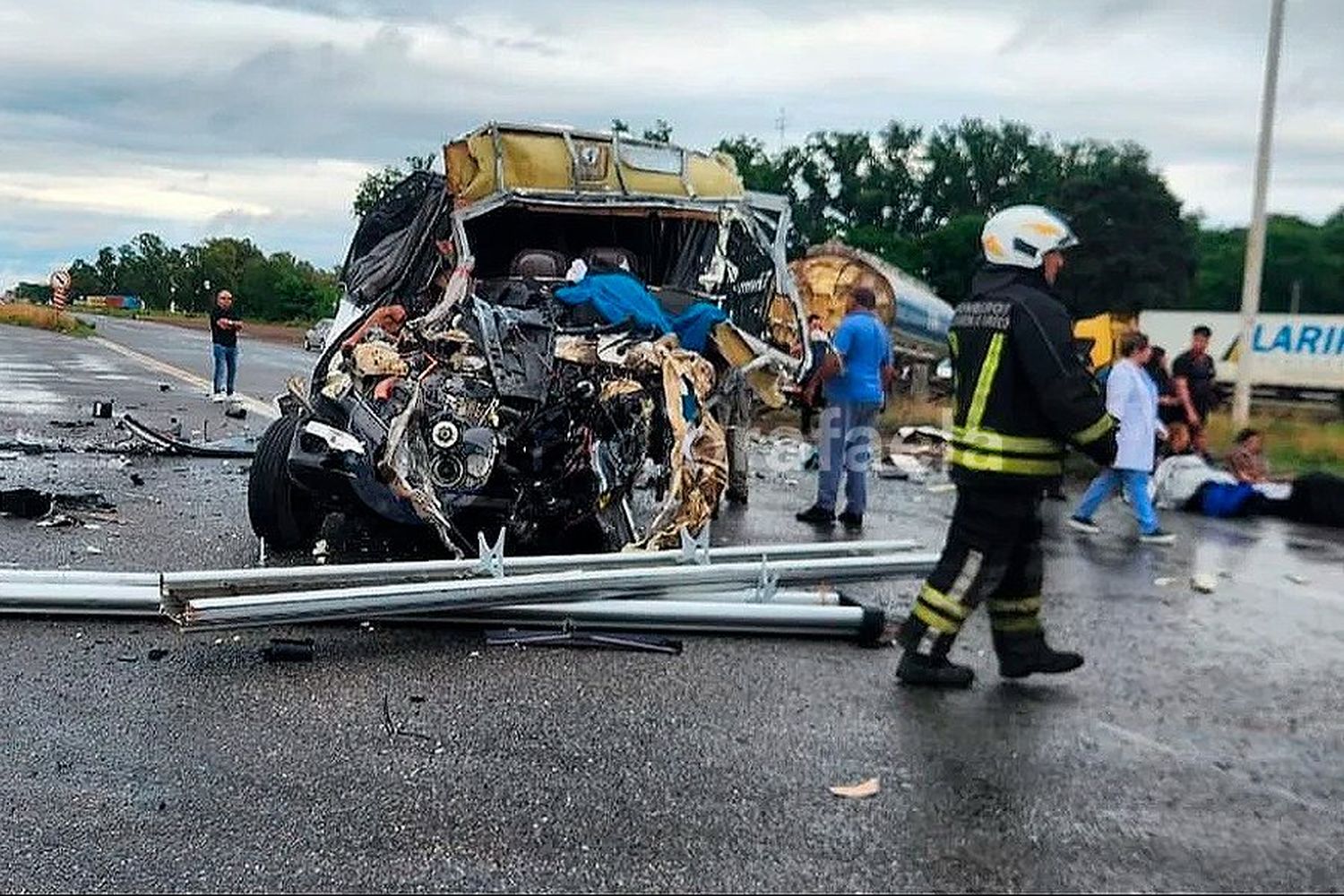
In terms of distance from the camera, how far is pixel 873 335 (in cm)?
912

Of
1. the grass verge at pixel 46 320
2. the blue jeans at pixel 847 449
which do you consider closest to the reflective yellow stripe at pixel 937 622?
the blue jeans at pixel 847 449

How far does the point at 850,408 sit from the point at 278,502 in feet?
12.8

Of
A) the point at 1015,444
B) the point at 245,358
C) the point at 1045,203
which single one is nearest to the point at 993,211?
the point at 1045,203

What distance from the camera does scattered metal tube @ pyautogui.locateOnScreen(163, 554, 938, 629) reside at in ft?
16.6

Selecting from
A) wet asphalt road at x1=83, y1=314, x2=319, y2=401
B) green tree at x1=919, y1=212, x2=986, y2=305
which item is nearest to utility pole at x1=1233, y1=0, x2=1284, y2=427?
wet asphalt road at x1=83, y1=314, x2=319, y2=401

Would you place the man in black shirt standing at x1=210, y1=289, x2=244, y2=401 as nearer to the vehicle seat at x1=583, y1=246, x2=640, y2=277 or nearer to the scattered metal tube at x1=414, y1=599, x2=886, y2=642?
the vehicle seat at x1=583, y1=246, x2=640, y2=277

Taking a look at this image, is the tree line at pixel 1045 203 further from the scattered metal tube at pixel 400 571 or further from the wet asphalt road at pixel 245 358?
the scattered metal tube at pixel 400 571

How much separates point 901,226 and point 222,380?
1481 inches

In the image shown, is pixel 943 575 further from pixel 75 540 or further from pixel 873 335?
pixel 75 540

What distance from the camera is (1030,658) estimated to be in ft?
17.0

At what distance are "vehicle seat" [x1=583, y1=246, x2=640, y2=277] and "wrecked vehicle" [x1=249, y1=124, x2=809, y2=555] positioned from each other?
0.09ft

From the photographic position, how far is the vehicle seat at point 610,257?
8.67 m

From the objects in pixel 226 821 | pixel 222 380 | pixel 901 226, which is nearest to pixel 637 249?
pixel 226 821

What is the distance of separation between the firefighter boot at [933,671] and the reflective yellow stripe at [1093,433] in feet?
2.92
